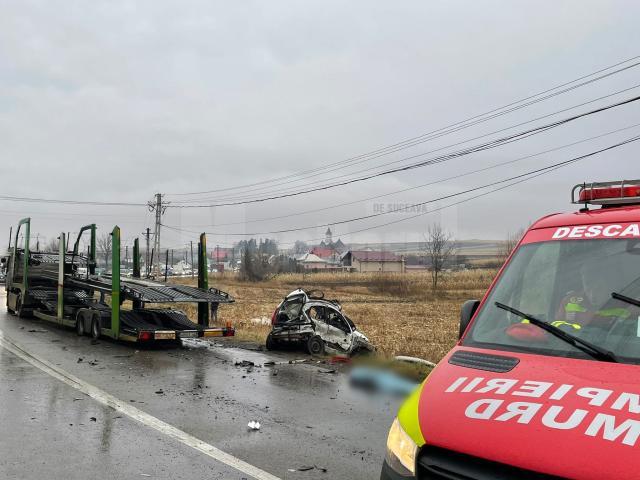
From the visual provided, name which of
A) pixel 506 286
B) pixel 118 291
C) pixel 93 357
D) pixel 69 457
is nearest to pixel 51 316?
pixel 118 291

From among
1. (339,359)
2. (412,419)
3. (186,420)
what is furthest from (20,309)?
(412,419)

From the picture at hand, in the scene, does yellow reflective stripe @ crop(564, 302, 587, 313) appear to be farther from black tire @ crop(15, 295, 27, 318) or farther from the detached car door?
black tire @ crop(15, 295, 27, 318)

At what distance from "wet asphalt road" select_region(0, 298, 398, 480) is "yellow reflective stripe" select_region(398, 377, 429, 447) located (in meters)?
2.05

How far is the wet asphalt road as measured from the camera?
483cm

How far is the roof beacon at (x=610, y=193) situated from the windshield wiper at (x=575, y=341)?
1.16 m

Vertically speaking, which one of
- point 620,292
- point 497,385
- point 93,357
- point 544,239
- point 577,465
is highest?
point 544,239

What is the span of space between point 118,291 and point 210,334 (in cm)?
223

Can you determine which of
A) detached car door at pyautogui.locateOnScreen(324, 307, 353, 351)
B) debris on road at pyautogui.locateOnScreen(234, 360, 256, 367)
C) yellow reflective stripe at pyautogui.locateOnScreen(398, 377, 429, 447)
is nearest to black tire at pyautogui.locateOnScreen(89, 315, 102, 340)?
debris on road at pyautogui.locateOnScreen(234, 360, 256, 367)

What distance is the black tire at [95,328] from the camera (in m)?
13.1

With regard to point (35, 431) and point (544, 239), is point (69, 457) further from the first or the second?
point (544, 239)

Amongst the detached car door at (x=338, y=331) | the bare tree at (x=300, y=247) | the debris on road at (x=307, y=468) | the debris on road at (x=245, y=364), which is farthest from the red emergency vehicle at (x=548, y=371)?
the bare tree at (x=300, y=247)

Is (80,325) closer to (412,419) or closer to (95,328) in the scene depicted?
(95,328)

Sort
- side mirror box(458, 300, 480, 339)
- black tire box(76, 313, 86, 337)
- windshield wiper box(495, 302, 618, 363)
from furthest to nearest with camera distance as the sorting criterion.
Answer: black tire box(76, 313, 86, 337), side mirror box(458, 300, 480, 339), windshield wiper box(495, 302, 618, 363)

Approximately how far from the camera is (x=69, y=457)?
196 inches
